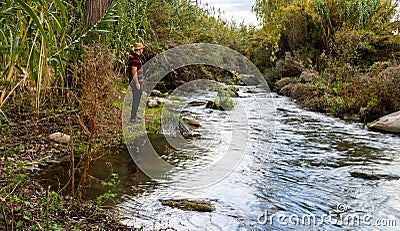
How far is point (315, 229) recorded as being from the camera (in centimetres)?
331


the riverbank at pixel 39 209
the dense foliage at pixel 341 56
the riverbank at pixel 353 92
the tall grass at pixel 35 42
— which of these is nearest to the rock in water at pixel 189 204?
the riverbank at pixel 39 209

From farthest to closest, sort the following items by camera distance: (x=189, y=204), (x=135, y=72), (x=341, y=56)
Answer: (x=341, y=56), (x=135, y=72), (x=189, y=204)

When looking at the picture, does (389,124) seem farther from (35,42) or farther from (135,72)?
(35,42)

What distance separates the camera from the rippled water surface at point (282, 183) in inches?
136

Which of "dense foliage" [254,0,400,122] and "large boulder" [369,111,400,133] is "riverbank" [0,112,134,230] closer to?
"dense foliage" [254,0,400,122]

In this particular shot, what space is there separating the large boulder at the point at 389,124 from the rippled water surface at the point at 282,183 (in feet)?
0.92

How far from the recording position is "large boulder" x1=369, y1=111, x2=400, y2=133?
7595 millimetres

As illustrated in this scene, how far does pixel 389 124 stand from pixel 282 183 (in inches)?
168

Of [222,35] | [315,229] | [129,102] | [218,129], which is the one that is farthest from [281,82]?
[315,229]

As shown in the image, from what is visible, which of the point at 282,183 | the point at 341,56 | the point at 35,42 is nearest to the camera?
the point at 35,42

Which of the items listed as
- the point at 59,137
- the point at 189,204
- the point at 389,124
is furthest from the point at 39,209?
the point at 389,124

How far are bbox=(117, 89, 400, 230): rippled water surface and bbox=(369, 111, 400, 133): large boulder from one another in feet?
0.92

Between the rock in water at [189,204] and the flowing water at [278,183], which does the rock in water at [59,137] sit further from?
the rock in water at [189,204]

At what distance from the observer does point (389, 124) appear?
7746 mm
